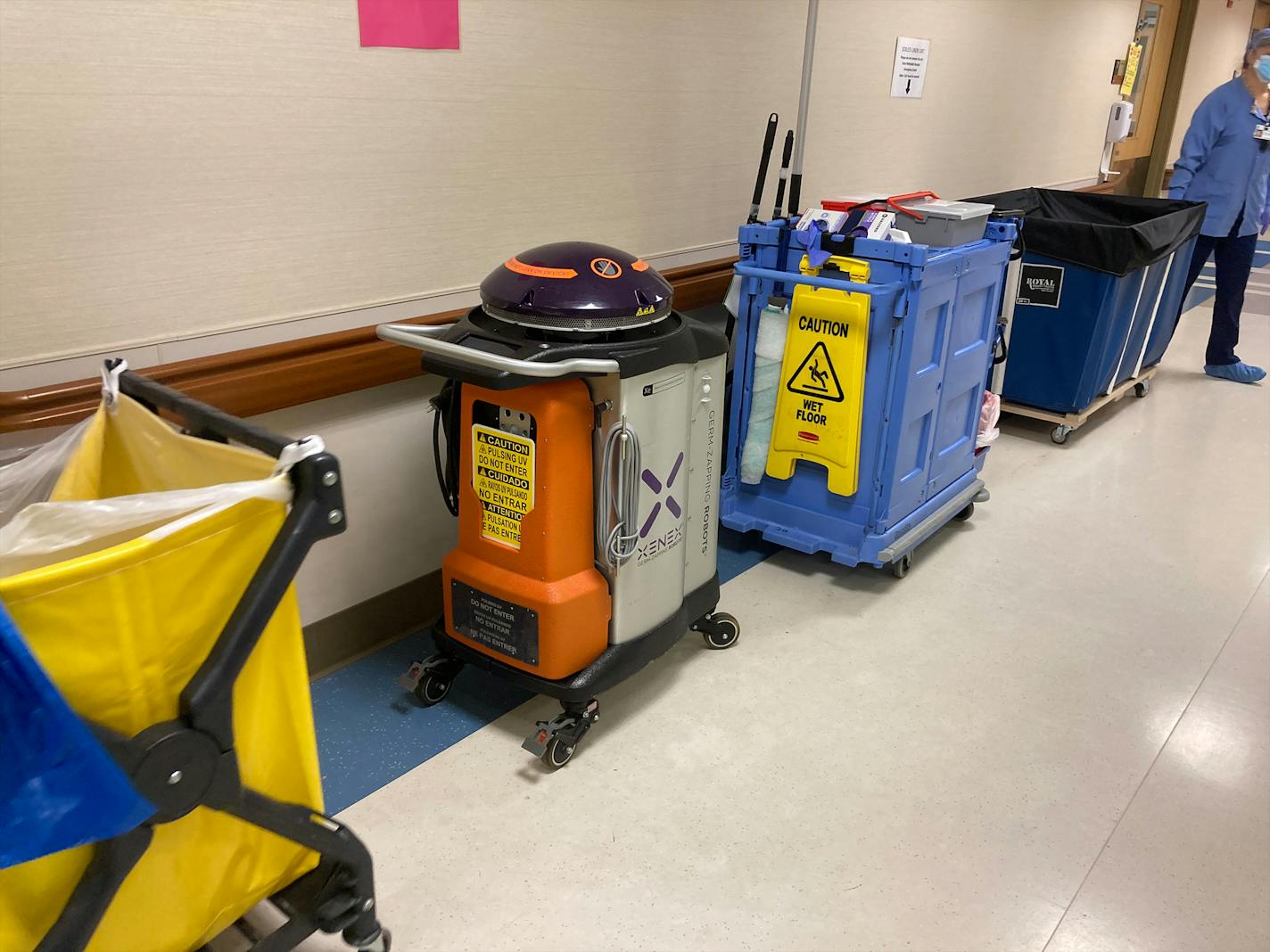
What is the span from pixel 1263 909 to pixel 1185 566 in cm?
144

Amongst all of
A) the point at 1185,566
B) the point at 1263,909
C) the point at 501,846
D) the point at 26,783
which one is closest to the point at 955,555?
the point at 1185,566

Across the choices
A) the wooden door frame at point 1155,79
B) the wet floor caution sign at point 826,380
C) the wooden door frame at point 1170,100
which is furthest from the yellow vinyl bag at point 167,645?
the wooden door frame at point 1170,100

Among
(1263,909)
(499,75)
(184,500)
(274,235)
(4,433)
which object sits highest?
(499,75)

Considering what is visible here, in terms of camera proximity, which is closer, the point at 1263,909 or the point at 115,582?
the point at 115,582

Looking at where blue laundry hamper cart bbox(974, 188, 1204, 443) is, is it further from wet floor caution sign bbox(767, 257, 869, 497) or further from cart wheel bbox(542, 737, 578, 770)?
cart wheel bbox(542, 737, 578, 770)

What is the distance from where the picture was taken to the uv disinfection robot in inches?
72.4

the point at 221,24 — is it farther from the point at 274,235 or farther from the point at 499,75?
the point at 499,75

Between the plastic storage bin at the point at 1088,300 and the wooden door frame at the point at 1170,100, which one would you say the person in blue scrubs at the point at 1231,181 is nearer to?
the plastic storage bin at the point at 1088,300

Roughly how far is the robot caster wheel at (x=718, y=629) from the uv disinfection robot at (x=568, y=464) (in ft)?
0.86

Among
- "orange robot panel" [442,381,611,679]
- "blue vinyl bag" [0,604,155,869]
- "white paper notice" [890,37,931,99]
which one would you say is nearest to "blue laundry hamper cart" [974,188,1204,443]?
"white paper notice" [890,37,931,99]

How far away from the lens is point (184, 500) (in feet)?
3.58

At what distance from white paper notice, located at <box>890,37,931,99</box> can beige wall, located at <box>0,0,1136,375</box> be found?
304mm

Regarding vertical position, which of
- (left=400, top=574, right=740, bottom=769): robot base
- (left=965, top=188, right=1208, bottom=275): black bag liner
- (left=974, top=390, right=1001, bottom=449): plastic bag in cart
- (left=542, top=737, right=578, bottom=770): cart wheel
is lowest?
(left=542, top=737, right=578, bottom=770): cart wheel

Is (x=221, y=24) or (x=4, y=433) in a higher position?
(x=221, y=24)
